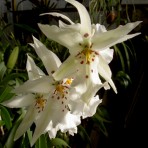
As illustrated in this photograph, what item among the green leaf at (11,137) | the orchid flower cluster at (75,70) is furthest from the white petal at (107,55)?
the green leaf at (11,137)

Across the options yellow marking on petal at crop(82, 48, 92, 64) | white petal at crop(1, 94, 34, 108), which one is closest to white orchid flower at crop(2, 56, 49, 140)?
white petal at crop(1, 94, 34, 108)

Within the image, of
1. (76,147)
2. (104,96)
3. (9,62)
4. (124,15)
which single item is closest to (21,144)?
(9,62)

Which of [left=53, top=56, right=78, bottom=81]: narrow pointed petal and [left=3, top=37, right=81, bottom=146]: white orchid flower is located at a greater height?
[left=53, top=56, right=78, bottom=81]: narrow pointed petal

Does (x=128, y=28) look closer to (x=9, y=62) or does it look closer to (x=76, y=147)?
(x=9, y=62)

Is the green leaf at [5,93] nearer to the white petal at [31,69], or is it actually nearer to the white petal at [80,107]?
the white petal at [31,69]

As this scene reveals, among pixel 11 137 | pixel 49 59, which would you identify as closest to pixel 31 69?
pixel 49 59

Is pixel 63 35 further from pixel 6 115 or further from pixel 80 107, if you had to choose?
pixel 6 115

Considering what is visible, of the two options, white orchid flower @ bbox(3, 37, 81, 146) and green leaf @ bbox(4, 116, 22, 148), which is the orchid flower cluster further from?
green leaf @ bbox(4, 116, 22, 148)
